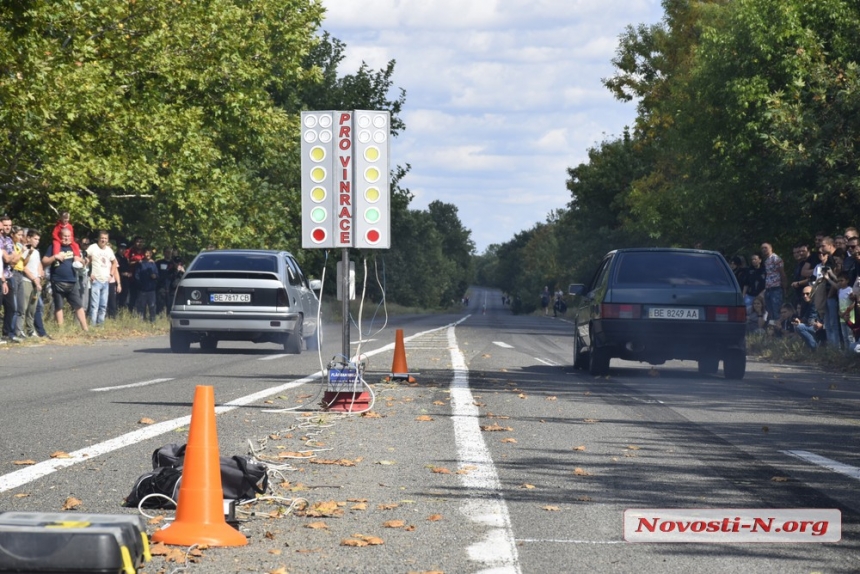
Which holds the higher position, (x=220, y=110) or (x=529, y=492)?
(x=220, y=110)

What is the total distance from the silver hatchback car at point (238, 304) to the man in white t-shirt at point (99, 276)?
5.67m

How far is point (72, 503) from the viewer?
20.2 ft

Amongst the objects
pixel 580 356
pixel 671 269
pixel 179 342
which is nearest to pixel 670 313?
pixel 671 269

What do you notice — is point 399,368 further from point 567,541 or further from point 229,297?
point 567,541

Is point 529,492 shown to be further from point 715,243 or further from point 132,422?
point 715,243

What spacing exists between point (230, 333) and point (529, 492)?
1327 cm

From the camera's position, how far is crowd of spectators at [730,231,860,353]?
18625 mm

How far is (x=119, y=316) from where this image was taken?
90.5 ft

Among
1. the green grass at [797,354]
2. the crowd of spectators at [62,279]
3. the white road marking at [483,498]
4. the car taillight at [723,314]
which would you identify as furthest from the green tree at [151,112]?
the green grass at [797,354]

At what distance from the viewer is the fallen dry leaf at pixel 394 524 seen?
5848 mm

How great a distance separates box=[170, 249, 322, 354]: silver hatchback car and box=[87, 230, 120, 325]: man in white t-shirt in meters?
5.67

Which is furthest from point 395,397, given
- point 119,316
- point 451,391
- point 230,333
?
point 119,316

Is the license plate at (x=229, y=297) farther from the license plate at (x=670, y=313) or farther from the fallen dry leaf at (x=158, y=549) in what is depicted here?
the fallen dry leaf at (x=158, y=549)

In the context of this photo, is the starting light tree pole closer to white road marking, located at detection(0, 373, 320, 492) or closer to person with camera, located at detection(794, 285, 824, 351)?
white road marking, located at detection(0, 373, 320, 492)
